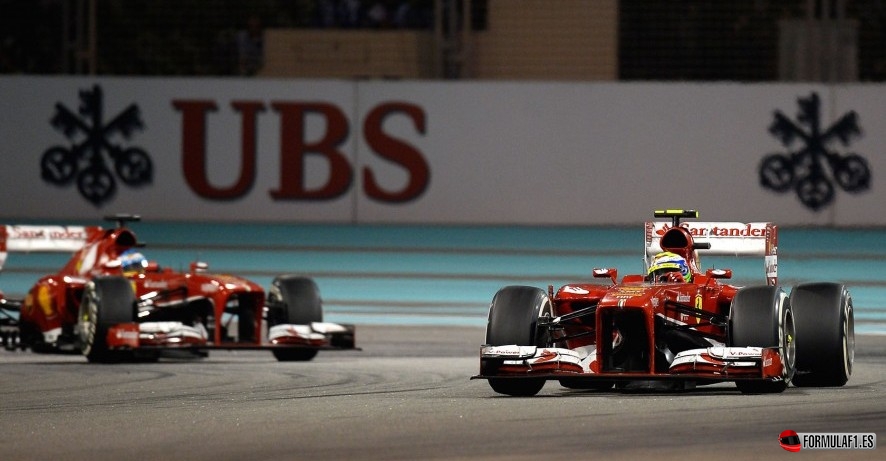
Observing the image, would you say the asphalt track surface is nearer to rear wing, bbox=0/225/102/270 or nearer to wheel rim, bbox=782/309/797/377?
wheel rim, bbox=782/309/797/377

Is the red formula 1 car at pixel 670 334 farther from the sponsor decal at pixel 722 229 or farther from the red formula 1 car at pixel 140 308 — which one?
the red formula 1 car at pixel 140 308

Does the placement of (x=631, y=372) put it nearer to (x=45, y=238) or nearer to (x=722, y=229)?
(x=722, y=229)

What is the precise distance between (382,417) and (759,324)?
7.74 ft

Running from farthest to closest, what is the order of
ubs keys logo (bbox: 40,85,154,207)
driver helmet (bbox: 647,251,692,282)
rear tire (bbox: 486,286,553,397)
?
ubs keys logo (bbox: 40,85,154,207), driver helmet (bbox: 647,251,692,282), rear tire (bbox: 486,286,553,397)

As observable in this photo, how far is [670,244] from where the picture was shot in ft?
39.2

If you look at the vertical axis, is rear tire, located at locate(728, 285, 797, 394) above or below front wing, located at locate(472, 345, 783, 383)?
above

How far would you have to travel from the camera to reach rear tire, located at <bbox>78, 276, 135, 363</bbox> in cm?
1402

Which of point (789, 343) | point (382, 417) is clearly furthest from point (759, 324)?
point (382, 417)

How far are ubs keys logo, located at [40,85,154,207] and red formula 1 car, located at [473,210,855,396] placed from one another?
57.4ft

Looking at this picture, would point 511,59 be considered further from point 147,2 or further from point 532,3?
point 147,2

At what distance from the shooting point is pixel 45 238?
15.6m
